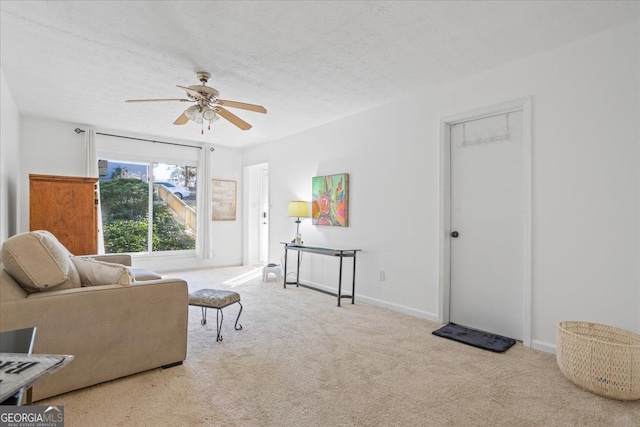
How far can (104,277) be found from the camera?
230 centimetres

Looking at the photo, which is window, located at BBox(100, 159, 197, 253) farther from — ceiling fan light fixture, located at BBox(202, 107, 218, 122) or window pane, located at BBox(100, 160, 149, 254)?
ceiling fan light fixture, located at BBox(202, 107, 218, 122)

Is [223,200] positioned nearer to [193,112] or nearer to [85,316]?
[193,112]

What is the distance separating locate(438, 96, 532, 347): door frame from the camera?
291 cm

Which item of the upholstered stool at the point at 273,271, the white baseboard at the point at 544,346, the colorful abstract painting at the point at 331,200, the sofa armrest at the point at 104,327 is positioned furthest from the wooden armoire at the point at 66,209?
the white baseboard at the point at 544,346

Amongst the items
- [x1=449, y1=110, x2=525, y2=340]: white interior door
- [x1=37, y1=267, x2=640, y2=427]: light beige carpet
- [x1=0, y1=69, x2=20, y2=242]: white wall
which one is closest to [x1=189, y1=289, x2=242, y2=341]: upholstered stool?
[x1=37, y1=267, x2=640, y2=427]: light beige carpet

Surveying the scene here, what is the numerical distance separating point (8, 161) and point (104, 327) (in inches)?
123

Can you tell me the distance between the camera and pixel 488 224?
3289mm

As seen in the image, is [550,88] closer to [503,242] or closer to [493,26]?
[493,26]

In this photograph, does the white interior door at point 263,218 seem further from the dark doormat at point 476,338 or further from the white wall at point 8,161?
the dark doormat at point 476,338

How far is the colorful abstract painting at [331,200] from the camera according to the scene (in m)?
4.64

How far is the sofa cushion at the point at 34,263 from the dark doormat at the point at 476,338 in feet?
9.71

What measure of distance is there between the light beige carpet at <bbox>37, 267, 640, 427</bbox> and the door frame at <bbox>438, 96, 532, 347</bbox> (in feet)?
1.32

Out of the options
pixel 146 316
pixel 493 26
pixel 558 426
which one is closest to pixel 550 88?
pixel 493 26

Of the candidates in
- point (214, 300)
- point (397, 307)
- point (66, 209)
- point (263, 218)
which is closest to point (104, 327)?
point (214, 300)
